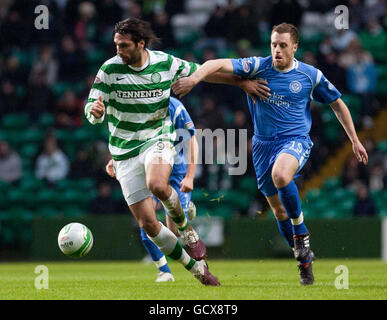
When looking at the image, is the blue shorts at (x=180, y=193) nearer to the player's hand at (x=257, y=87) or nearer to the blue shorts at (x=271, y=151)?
the blue shorts at (x=271, y=151)

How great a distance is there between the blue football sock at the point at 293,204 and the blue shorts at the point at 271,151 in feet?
0.88

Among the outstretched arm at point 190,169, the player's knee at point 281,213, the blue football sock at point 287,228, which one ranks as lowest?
the blue football sock at point 287,228

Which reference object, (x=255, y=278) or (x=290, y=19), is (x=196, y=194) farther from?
(x=255, y=278)

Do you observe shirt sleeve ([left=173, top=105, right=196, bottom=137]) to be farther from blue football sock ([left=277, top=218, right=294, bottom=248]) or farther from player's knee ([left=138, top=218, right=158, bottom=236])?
player's knee ([left=138, top=218, right=158, bottom=236])

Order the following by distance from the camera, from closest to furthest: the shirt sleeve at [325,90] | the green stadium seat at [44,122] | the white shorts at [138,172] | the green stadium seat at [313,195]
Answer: the white shorts at [138,172]
the shirt sleeve at [325,90]
the green stadium seat at [313,195]
the green stadium seat at [44,122]

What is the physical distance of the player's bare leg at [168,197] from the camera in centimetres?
695

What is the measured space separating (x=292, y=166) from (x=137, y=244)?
7775 mm

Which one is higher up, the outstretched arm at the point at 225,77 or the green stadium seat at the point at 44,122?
the outstretched arm at the point at 225,77

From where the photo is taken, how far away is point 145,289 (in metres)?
7.31

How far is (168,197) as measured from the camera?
7.11 m

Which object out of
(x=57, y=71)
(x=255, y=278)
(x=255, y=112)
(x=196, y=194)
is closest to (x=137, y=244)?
(x=196, y=194)

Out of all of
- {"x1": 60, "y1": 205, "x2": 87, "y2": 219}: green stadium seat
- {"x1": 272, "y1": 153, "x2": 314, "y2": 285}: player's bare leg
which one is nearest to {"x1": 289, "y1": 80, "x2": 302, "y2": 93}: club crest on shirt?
{"x1": 272, "y1": 153, "x2": 314, "y2": 285}: player's bare leg

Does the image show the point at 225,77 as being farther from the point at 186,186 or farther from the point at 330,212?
the point at 330,212

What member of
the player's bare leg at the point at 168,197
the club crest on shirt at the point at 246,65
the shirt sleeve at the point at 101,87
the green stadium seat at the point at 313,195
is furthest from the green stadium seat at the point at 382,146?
the shirt sleeve at the point at 101,87
